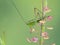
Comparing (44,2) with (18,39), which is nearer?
(44,2)

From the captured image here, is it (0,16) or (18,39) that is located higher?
(0,16)

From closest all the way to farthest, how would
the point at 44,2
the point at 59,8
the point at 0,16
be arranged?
1. the point at 44,2
2. the point at 0,16
3. the point at 59,8

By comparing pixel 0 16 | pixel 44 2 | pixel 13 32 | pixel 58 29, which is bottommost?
pixel 58 29

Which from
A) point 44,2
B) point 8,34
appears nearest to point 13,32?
point 8,34

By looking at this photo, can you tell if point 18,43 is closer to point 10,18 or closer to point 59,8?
point 10,18

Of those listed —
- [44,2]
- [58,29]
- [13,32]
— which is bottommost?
[58,29]

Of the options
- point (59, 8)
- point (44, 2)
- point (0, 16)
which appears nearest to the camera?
point (44, 2)

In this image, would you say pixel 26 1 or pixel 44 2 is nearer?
pixel 44 2

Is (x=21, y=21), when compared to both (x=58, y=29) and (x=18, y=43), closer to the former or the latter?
(x=18, y=43)

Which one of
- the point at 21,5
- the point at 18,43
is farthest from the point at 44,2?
the point at 18,43
